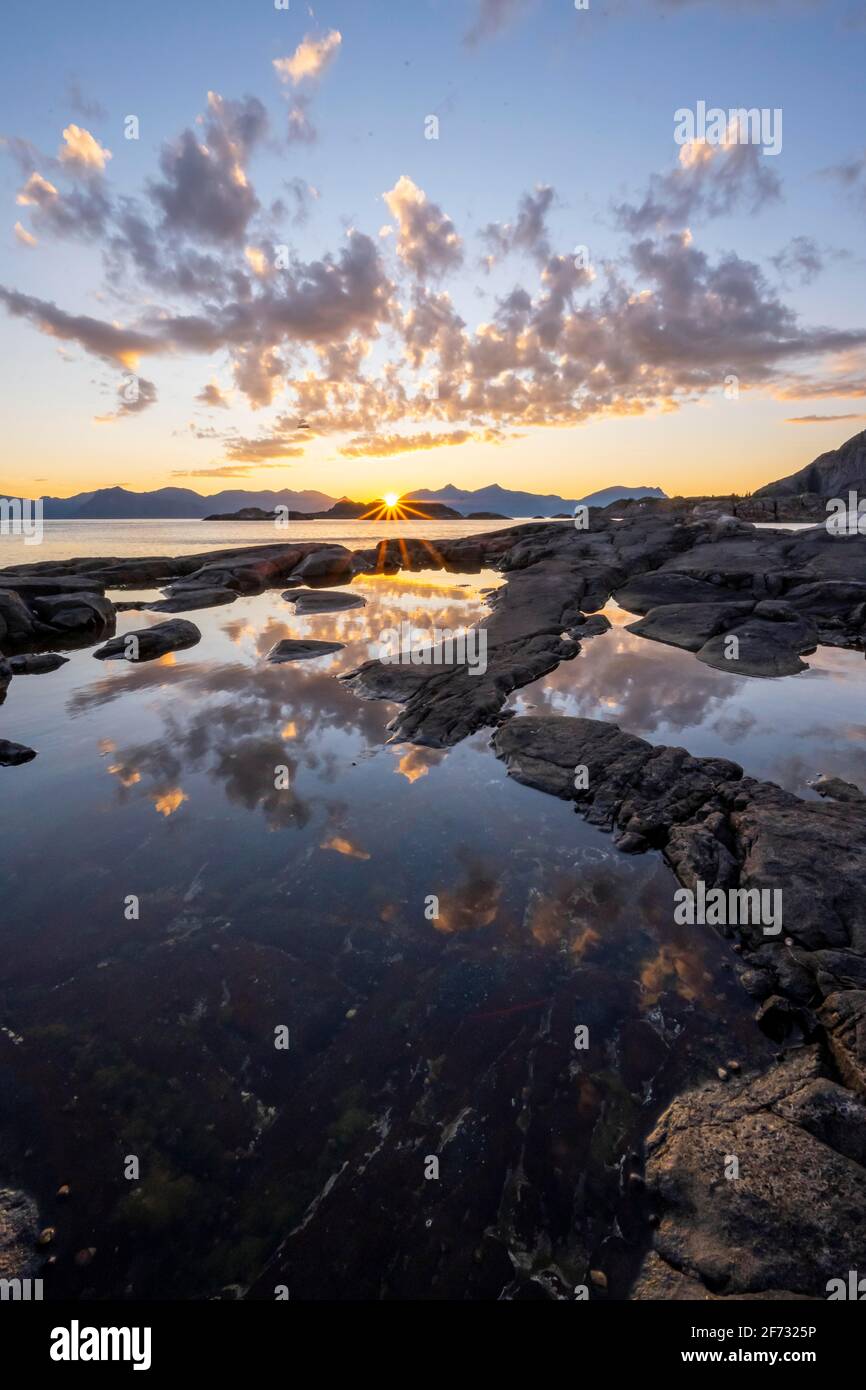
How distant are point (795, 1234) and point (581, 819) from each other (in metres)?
5.58

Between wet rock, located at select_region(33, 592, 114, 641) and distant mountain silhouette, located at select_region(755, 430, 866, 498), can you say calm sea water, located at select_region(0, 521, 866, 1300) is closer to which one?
wet rock, located at select_region(33, 592, 114, 641)

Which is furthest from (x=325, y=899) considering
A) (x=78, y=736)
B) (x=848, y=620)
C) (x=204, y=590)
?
(x=204, y=590)

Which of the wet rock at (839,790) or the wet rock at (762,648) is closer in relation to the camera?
the wet rock at (839,790)

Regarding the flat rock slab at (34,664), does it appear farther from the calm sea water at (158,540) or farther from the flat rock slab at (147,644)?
the calm sea water at (158,540)

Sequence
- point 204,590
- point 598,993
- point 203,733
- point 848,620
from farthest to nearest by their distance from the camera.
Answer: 1. point 204,590
2. point 848,620
3. point 203,733
4. point 598,993

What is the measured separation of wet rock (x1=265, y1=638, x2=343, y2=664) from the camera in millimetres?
18625

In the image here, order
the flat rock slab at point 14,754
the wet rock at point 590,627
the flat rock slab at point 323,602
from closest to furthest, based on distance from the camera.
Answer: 1. the flat rock slab at point 14,754
2. the wet rock at point 590,627
3. the flat rock slab at point 323,602

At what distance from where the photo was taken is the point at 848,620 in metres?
22.5

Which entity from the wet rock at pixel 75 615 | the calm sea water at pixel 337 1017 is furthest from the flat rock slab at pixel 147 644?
the calm sea water at pixel 337 1017

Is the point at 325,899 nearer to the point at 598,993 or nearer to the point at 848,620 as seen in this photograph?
the point at 598,993

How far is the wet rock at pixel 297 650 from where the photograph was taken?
18625 mm

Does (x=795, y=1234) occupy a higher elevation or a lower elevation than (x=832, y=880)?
lower

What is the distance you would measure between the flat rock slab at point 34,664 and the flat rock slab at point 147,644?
132 cm

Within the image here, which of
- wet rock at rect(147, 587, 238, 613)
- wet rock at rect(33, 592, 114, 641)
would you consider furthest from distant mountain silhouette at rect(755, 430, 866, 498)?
wet rock at rect(33, 592, 114, 641)
